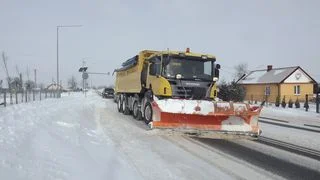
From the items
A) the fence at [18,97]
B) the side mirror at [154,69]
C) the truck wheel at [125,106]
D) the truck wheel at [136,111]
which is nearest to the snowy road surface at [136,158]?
the side mirror at [154,69]

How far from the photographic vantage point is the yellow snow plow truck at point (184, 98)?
13984 mm

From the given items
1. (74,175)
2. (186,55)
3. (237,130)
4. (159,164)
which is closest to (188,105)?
(237,130)

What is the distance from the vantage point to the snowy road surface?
733 centimetres

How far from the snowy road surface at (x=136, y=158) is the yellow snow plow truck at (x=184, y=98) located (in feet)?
2.84

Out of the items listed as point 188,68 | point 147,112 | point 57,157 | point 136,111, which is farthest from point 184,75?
point 57,157

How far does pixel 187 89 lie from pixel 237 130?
2.93 metres

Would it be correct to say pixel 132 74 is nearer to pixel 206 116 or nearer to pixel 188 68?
pixel 188 68

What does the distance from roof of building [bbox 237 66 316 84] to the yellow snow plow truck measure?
139 feet

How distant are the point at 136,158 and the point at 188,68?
7.39 m

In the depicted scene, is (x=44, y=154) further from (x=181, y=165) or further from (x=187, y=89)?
(x=187, y=89)

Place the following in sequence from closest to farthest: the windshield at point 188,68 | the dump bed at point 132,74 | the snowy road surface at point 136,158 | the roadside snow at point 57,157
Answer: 1. the roadside snow at point 57,157
2. the snowy road surface at point 136,158
3. the windshield at point 188,68
4. the dump bed at point 132,74

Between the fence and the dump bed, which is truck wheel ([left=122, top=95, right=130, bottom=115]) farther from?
the fence

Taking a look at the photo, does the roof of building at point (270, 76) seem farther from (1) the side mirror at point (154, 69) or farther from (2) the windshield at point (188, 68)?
(1) the side mirror at point (154, 69)

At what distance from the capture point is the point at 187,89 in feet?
53.1
